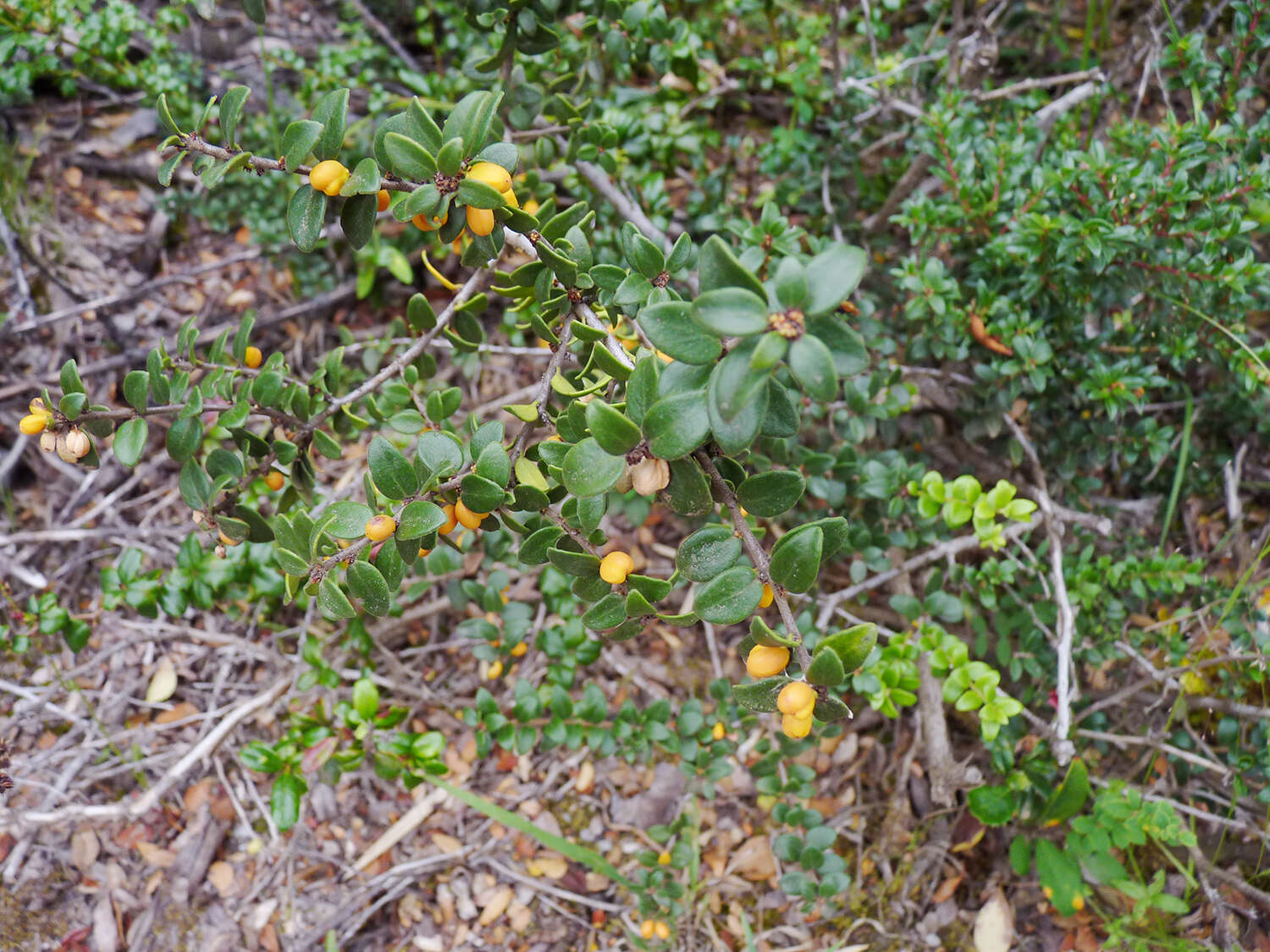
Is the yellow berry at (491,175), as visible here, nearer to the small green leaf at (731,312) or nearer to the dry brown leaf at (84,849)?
the small green leaf at (731,312)

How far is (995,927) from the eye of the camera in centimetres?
199

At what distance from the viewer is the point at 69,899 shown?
7.01ft

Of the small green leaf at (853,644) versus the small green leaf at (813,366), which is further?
the small green leaf at (853,644)

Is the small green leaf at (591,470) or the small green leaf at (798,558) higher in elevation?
the small green leaf at (591,470)

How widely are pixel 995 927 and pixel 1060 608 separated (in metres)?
0.80

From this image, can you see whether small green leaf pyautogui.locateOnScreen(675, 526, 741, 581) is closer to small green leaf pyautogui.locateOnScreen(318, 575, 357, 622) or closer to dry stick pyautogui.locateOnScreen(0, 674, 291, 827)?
small green leaf pyautogui.locateOnScreen(318, 575, 357, 622)

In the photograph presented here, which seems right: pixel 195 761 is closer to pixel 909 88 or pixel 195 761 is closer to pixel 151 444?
pixel 151 444

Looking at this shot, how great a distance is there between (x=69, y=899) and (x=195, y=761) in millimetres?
419

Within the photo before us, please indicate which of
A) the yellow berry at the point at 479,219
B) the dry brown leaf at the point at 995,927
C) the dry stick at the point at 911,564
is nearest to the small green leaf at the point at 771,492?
the yellow berry at the point at 479,219

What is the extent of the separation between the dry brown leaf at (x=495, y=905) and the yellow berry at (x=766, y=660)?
1.46 meters

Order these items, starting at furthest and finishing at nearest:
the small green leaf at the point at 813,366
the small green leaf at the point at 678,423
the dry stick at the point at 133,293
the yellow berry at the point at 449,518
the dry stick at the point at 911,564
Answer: the dry stick at the point at 133,293 < the dry stick at the point at 911,564 < the yellow berry at the point at 449,518 < the small green leaf at the point at 678,423 < the small green leaf at the point at 813,366

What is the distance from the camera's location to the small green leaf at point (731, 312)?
0.86 meters

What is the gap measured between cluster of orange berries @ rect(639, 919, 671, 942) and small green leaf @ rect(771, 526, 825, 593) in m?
1.28

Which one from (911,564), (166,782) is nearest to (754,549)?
(911,564)
